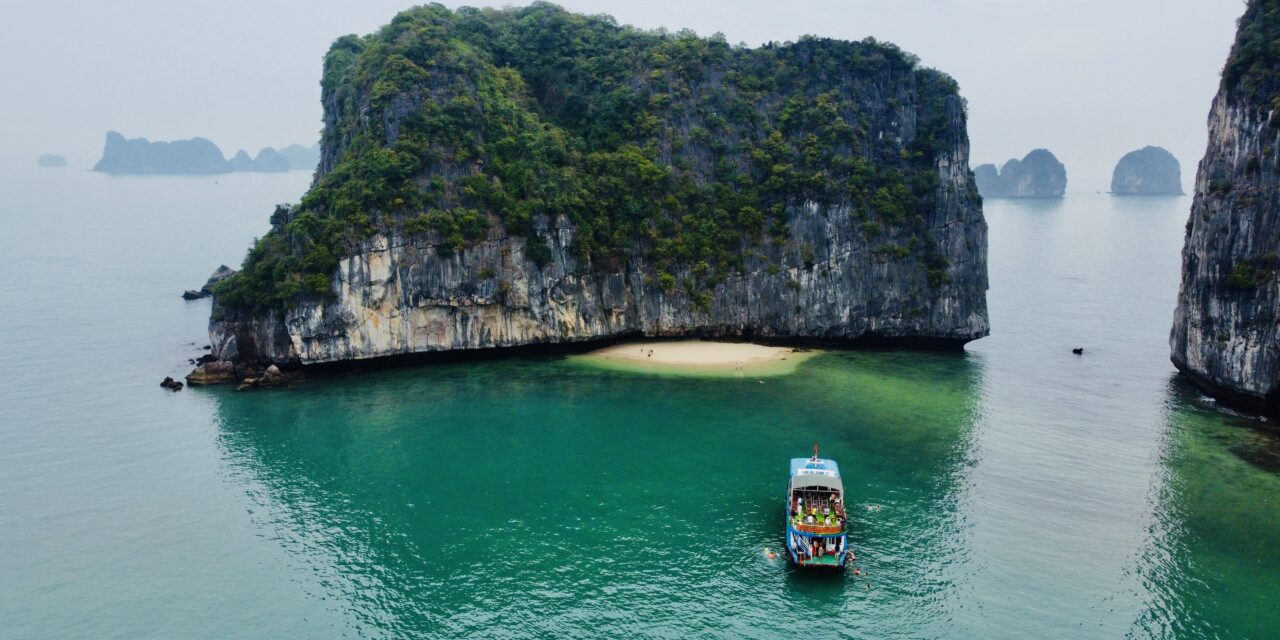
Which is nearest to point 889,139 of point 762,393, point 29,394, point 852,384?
point 852,384

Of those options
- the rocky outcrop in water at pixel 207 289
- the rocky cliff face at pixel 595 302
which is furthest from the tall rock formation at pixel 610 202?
the rocky outcrop in water at pixel 207 289

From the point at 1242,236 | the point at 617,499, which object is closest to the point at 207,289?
the point at 617,499

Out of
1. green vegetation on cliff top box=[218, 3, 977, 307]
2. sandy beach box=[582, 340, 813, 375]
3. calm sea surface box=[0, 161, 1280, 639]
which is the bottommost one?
calm sea surface box=[0, 161, 1280, 639]

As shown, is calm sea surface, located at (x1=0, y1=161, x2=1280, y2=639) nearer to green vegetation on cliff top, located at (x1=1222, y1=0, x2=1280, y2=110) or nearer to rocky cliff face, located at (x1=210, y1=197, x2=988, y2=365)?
rocky cliff face, located at (x1=210, y1=197, x2=988, y2=365)

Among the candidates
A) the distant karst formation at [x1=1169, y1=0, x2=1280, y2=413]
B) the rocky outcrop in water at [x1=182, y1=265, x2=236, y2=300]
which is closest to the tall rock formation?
the distant karst formation at [x1=1169, y1=0, x2=1280, y2=413]

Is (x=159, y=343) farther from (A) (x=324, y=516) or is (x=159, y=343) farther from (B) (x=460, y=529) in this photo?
(B) (x=460, y=529)

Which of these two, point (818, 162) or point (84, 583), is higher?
point (818, 162)
